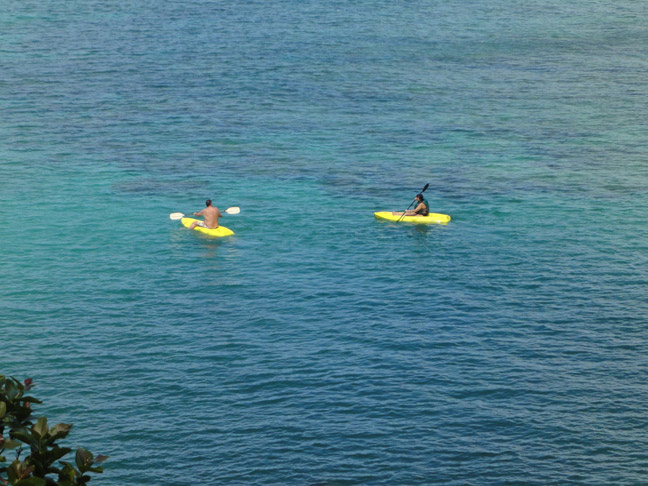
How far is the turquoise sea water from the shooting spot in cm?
2492

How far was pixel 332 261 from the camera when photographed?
38250 millimetres

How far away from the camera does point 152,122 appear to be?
61.6 m

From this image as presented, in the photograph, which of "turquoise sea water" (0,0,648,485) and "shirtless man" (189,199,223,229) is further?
"shirtless man" (189,199,223,229)

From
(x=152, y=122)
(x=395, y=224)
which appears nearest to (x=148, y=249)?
(x=395, y=224)

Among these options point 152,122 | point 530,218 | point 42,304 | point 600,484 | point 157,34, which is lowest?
point 600,484

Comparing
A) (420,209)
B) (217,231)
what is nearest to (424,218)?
(420,209)

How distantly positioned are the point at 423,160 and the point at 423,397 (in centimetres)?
2845

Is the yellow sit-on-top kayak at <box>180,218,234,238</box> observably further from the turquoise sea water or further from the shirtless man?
the turquoise sea water

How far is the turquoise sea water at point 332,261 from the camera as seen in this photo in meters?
24.9

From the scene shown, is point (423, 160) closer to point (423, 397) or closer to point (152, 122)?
point (152, 122)

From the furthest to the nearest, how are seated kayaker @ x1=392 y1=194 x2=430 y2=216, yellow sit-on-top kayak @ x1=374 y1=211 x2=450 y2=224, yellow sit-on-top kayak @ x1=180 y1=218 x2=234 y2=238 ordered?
yellow sit-on-top kayak @ x1=374 y1=211 x2=450 y2=224 < seated kayaker @ x1=392 y1=194 x2=430 y2=216 < yellow sit-on-top kayak @ x1=180 y1=218 x2=234 y2=238

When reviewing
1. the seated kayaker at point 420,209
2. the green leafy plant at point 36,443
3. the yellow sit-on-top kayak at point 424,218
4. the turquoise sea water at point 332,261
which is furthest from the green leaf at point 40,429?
the yellow sit-on-top kayak at point 424,218

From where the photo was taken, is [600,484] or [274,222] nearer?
[600,484]

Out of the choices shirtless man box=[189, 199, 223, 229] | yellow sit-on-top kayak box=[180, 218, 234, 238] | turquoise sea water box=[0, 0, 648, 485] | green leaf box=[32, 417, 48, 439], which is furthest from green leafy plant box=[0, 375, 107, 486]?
yellow sit-on-top kayak box=[180, 218, 234, 238]
